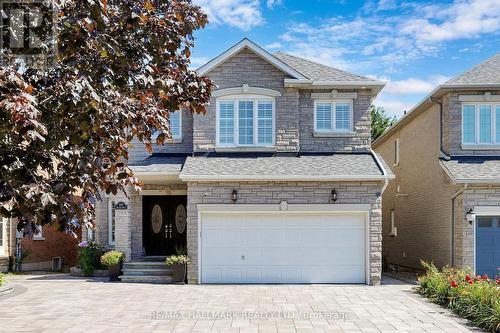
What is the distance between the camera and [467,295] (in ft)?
37.4

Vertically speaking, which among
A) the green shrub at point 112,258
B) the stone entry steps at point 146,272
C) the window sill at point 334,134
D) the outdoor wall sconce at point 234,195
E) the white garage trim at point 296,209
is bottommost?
the stone entry steps at point 146,272

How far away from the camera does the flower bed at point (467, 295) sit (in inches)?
397

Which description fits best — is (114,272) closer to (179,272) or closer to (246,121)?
(179,272)

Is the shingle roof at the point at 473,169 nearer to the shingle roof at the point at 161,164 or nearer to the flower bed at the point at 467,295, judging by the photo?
the flower bed at the point at 467,295

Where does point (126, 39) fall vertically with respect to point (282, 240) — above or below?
above

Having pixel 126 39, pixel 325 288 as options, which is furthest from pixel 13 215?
pixel 325 288

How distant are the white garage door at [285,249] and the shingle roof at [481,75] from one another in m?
5.76

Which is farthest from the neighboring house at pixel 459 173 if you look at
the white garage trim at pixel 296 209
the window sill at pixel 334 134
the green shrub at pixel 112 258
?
the green shrub at pixel 112 258

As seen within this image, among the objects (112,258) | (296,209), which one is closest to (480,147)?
(296,209)

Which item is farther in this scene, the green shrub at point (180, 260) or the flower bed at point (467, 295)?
the green shrub at point (180, 260)

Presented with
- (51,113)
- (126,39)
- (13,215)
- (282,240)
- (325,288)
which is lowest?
→ (325,288)

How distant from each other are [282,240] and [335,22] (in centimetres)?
694

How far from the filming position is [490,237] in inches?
637

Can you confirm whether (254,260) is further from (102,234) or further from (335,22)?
(335,22)
